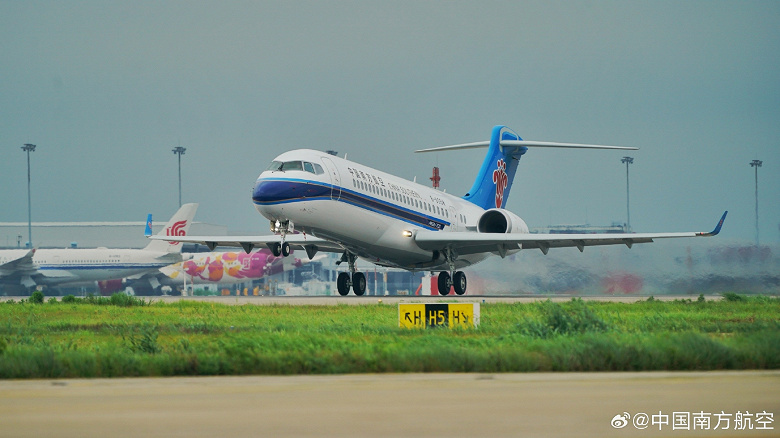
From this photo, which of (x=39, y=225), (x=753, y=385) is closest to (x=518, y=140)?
(x=753, y=385)

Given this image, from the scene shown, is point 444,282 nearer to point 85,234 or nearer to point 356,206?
point 356,206

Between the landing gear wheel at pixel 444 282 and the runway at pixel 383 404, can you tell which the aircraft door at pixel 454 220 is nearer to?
the landing gear wheel at pixel 444 282

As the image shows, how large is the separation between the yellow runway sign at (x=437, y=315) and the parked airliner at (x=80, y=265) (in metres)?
67.6

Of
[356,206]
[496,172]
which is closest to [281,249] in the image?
[356,206]

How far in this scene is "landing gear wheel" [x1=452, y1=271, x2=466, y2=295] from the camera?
46.8 meters

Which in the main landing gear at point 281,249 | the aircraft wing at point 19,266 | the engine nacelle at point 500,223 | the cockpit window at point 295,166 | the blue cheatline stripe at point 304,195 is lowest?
the aircraft wing at point 19,266

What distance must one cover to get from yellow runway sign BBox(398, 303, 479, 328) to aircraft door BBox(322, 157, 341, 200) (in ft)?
51.1

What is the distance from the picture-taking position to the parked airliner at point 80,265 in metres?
89.7

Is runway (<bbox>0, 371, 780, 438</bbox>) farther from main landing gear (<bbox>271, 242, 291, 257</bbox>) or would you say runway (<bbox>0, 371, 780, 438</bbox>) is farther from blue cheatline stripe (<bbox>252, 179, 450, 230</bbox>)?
main landing gear (<bbox>271, 242, 291, 257</bbox>)

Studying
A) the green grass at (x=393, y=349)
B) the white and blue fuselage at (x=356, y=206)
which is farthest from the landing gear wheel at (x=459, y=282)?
the green grass at (x=393, y=349)

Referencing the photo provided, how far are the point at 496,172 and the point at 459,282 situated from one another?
9.50 meters

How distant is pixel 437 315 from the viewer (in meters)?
23.3

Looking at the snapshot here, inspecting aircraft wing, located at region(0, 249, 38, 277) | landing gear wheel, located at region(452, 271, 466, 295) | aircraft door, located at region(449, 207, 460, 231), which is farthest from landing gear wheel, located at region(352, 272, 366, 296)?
aircraft wing, located at region(0, 249, 38, 277)

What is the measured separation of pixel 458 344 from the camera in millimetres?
17984
